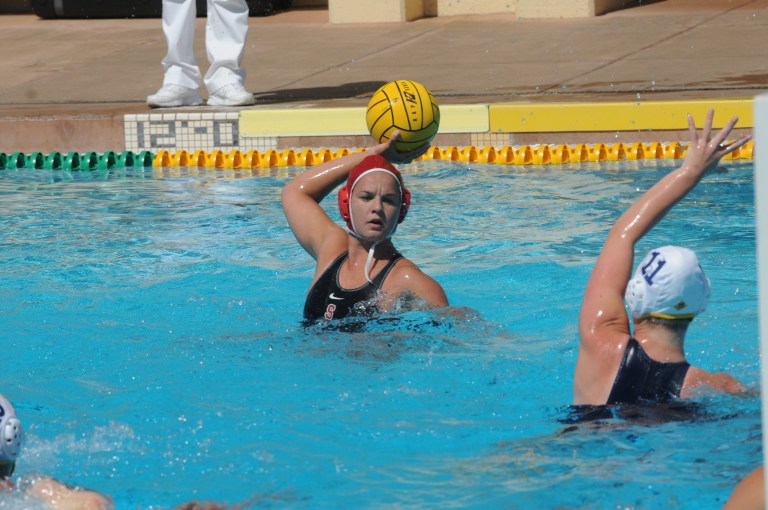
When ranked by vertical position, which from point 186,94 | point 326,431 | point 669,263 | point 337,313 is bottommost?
point 326,431

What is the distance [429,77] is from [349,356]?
19.4 feet

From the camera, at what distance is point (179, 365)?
4906 millimetres

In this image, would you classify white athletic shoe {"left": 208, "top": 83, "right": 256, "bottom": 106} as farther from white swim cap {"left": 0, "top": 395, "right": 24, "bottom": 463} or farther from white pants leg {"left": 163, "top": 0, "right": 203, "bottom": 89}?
white swim cap {"left": 0, "top": 395, "right": 24, "bottom": 463}

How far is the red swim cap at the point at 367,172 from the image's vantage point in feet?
14.5

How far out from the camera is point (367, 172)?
4.43 m

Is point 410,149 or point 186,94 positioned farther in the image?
point 186,94

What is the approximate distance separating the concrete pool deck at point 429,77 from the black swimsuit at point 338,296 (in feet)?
13.9

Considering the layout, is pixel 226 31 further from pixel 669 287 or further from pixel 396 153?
pixel 669 287

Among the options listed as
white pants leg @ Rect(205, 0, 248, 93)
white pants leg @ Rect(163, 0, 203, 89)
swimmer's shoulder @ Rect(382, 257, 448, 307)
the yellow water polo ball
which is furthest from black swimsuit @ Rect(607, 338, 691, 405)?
white pants leg @ Rect(163, 0, 203, 89)

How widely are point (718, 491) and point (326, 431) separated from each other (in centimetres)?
137

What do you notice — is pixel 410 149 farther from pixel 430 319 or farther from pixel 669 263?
pixel 669 263

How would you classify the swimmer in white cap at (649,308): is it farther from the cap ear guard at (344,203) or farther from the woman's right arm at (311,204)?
the woman's right arm at (311,204)

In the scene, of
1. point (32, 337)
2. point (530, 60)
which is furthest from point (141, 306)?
point (530, 60)

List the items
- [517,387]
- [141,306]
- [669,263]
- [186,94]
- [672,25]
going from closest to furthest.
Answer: [669,263] → [517,387] → [141,306] → [186,94] → [672,25]
